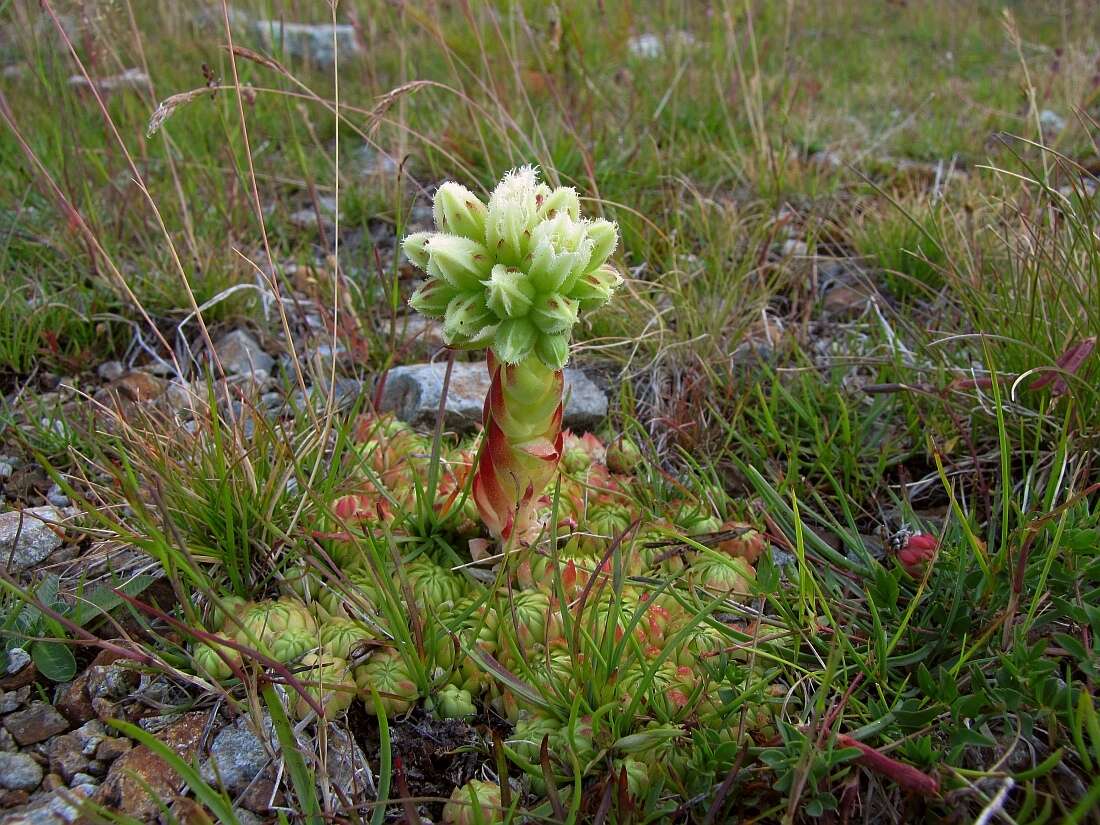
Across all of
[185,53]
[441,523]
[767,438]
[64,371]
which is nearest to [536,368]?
[441,523]

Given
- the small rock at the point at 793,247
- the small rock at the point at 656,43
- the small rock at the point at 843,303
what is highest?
the small rock at the point at 656,43

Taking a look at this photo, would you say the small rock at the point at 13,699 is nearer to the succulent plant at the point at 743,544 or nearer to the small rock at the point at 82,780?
the small rock at the point at 82,780

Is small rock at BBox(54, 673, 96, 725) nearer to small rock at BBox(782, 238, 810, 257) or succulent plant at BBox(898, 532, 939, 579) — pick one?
succulent plant at BBox(898, 532, 939, 579)

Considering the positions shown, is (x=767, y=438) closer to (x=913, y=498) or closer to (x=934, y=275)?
(x=913, y=498)

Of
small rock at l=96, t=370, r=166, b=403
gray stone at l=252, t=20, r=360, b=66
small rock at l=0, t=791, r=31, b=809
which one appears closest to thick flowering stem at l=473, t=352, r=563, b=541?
small rock at l=0, t=791, r=31, b=809

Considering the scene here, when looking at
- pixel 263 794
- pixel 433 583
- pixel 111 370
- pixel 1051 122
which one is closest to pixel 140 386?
pixel 111 370

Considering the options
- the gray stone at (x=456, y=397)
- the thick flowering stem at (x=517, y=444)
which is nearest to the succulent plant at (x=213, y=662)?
the thick flowering stem at (x=517, y=444)
